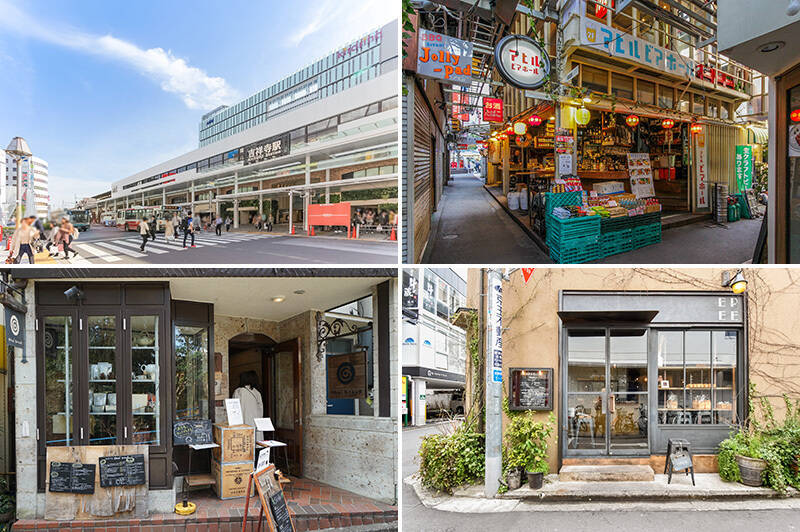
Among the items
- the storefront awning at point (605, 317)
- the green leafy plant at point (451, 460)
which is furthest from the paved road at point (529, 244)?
the green leafy plant at point (451, 460)

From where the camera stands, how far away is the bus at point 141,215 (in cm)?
408

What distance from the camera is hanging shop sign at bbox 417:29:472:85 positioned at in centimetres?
489

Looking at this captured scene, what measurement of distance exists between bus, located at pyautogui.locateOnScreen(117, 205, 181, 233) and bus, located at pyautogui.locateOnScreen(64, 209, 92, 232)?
8.2 inches

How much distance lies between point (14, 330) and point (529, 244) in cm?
670

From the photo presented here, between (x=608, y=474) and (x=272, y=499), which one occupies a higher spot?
(x=272, y=499)

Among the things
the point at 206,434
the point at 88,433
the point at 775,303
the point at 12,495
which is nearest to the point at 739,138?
the point at 775,303

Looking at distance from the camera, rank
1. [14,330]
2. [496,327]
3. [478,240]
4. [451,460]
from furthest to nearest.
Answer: [478,240]
[451,460]
[496,327]
[14,330]

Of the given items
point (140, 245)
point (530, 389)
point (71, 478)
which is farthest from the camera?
point (530, 389)

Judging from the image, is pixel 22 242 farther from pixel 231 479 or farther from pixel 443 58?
pixel 443 58

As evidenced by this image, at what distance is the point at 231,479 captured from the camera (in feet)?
21.1

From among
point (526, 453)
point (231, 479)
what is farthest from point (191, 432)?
point (526, 453)

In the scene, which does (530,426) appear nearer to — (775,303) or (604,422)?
(604,422)

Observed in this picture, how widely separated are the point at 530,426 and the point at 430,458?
123 cm

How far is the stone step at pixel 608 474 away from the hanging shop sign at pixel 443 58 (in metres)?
4.67
